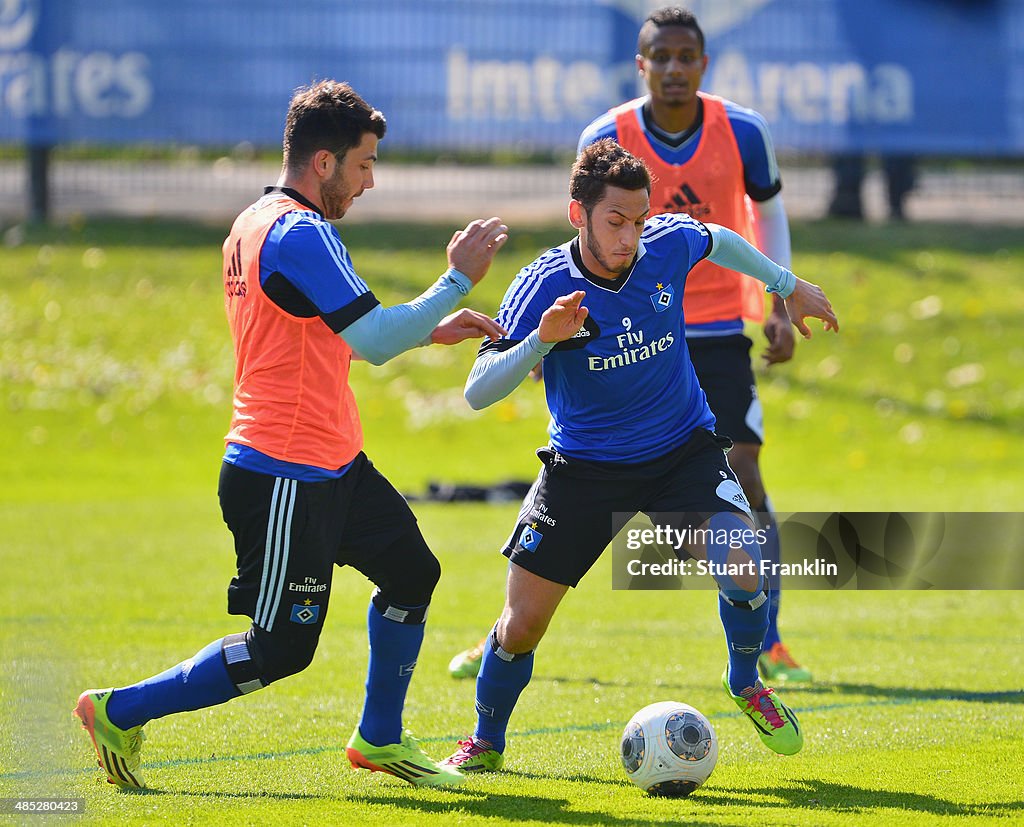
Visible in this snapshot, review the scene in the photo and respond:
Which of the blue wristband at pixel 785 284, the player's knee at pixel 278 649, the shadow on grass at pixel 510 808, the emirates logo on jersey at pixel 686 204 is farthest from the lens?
the emirates logo on jersey at pixel 686 204

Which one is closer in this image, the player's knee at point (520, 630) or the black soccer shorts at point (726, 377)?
the player's knee at point (520, 630)

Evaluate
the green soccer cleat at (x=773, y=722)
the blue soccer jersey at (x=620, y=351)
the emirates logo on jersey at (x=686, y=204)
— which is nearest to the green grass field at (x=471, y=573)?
the green soccer cleat at (x=773, y=722)

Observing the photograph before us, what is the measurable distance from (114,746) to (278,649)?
0.66 meters

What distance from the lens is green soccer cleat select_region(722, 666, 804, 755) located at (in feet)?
18.5

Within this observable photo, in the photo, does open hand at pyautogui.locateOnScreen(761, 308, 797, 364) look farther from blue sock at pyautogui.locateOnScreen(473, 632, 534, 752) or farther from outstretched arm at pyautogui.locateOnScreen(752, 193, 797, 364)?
blue sock at pyautogui.locateOnScreen(473, 632, 534, 752)

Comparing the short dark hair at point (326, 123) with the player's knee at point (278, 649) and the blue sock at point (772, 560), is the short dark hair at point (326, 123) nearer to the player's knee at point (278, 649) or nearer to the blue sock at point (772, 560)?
the player's knee at point (278, 649)

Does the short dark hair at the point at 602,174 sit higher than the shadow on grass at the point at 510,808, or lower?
higher

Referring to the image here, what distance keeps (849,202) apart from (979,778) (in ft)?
47.7

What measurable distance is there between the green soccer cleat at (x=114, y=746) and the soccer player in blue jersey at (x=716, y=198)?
97.9 inches

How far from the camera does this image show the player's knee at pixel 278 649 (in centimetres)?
523

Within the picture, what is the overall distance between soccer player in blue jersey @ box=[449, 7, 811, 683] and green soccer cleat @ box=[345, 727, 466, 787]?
6.55 ft

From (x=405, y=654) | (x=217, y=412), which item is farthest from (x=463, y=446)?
(x=405, y=654)

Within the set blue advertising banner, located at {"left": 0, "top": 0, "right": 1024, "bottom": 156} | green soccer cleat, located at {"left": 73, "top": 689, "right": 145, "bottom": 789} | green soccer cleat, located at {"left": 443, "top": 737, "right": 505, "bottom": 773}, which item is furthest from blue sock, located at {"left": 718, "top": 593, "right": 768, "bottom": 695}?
blue advertising banner, located at {"left": 0, "top": 0, "right": 1024, "bottom": 156}

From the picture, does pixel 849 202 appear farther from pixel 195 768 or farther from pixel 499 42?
pixel 195 768
